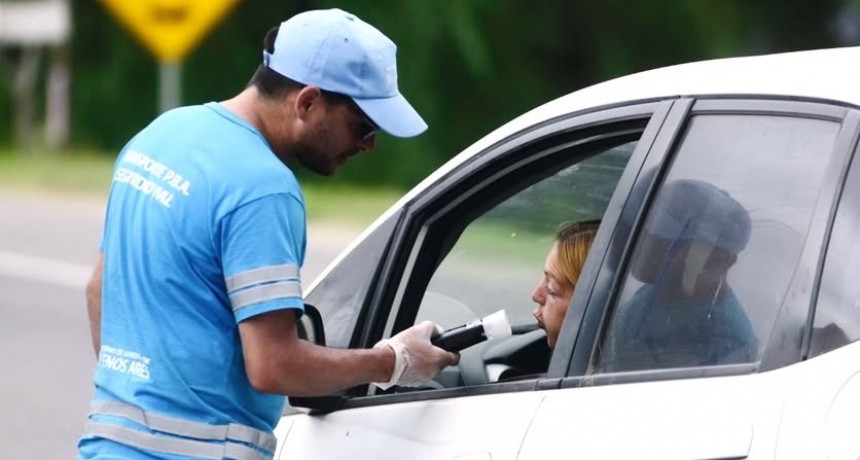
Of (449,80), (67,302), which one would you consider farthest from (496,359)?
(449,80)

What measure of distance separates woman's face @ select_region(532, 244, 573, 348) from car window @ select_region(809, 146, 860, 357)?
99 cm

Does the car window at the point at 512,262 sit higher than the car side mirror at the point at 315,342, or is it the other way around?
the car window at the point at 512,262

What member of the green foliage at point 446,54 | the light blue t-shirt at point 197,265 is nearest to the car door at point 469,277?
the light blue t-shirt at point 197,265

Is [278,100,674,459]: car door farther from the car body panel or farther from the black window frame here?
the black window frame

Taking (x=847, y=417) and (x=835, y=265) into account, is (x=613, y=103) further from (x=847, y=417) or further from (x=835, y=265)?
(x=847, y=417)

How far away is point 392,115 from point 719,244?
2.48ft

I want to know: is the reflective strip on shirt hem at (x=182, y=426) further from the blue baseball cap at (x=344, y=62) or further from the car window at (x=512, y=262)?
the blue baseball cap at (x=344, y=62)

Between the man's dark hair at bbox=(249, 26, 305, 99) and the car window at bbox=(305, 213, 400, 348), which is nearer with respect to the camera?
the man's dark hair at bbox=(249, 26, 305, 99)

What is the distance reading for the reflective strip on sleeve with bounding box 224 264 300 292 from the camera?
315 cm

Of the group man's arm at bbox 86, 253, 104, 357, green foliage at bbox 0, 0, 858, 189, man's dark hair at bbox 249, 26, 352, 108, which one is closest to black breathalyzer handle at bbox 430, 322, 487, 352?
man's dark hair at bbox 249, 26, 352, 108

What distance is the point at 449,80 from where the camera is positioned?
997 inches

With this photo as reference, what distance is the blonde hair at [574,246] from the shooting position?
354 centimetres

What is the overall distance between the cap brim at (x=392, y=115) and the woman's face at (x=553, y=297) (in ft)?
1.38

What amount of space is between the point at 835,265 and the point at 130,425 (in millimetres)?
1378
